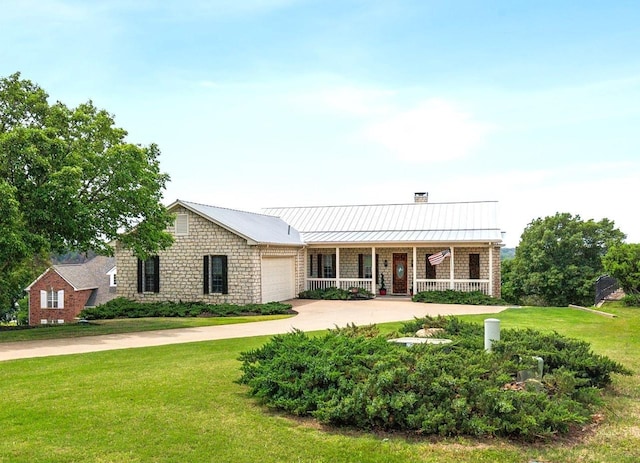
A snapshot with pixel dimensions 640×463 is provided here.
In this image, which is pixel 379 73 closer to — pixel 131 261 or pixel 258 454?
pixel 258 454

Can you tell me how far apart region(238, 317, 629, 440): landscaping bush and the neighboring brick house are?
31.6 m

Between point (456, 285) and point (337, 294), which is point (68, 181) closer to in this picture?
point (337, 294)

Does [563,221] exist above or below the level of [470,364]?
above

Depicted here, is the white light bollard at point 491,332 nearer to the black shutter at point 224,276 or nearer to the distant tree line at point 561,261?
the black shutter at point 224,276

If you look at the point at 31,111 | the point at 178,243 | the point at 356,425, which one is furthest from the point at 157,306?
the point at 356,425

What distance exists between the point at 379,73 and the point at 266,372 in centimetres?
1011

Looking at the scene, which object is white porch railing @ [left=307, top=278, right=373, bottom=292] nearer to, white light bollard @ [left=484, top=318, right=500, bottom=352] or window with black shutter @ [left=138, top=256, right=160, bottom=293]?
window with black shutter @ [left=138, top=256, right=160, bottom=293]

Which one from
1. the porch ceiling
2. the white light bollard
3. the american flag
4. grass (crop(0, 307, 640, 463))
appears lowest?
grass (crop(0, 307, 640, 463))

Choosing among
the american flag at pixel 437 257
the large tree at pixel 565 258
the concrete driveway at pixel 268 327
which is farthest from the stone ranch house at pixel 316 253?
the large tree at pixel 565 258

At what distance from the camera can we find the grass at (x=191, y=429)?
222 inches

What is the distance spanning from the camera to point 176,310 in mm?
21094

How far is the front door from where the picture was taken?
27.9m

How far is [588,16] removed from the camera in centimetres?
1255

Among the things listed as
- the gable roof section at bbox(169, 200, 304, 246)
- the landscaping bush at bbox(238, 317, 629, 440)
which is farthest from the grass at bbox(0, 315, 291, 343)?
the landscaping bush at bbox(238, 317, 629, 440)
